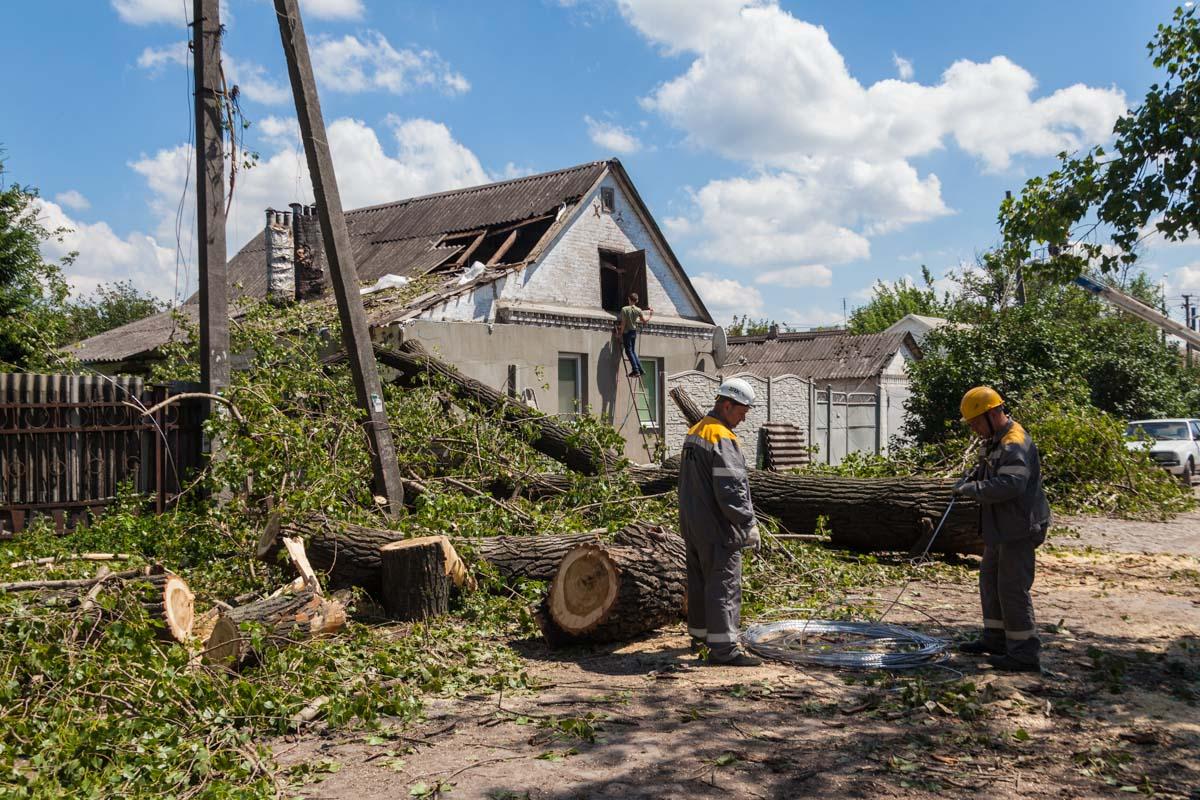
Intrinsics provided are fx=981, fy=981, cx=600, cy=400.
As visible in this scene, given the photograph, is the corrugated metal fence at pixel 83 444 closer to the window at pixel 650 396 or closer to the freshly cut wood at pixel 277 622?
the freshly cut wood at pixel 277 622

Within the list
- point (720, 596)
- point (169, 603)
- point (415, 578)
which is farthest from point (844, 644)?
point (169, 603)

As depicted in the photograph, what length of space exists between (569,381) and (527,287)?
6.27ft

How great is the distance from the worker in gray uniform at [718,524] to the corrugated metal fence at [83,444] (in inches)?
208

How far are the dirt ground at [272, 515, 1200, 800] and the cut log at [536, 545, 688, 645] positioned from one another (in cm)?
14

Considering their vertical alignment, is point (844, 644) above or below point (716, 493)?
below

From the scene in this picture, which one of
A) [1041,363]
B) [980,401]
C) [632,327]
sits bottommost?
[980,401]

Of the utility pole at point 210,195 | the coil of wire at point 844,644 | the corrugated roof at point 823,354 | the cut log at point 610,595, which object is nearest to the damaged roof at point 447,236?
the utility pole at point 210,195

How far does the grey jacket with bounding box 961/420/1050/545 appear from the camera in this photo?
564 centimetres

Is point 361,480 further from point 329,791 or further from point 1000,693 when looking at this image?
point 1000,693

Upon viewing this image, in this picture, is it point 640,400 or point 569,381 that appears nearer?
point 569,381

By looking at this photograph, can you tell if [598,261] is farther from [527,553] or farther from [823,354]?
[823,354]

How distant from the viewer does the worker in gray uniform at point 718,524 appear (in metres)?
5.79

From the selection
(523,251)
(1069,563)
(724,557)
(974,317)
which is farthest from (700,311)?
(724,557)

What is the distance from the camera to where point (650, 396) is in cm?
1928
